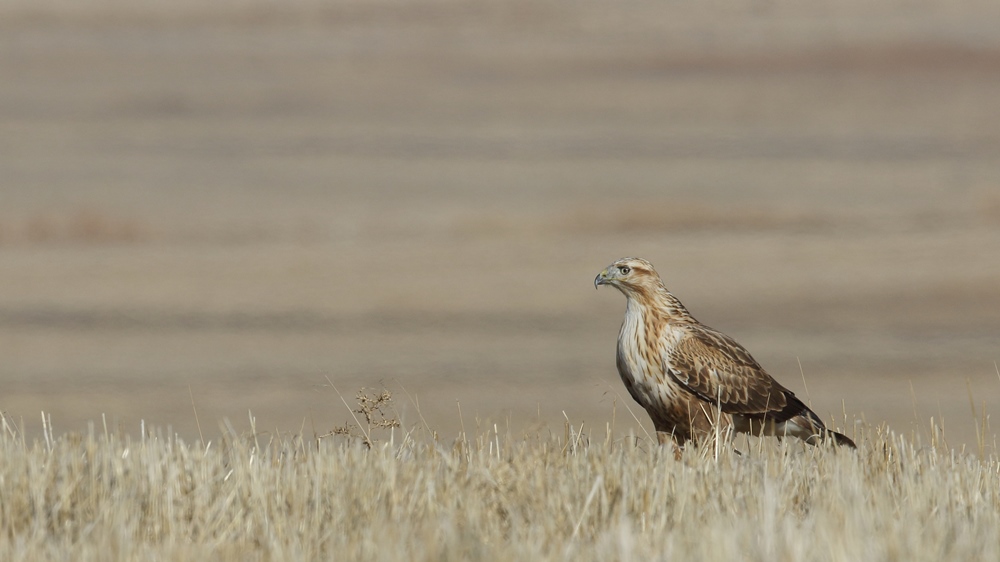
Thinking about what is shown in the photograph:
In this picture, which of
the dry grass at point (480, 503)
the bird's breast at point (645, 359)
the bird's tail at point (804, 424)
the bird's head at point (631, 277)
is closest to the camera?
the dry grass at point (480, 503)

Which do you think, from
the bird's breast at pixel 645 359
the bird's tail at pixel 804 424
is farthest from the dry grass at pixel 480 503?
the bird's tail at pixel 804 424

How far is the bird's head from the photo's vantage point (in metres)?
7.21

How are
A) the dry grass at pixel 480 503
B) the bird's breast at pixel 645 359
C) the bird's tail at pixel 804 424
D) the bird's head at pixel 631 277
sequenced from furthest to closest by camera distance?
the bird's tail at pixel 804 424, the bird's head at pixel 631 277, the bird's breast at pixel 645 359, the dry grass at pixel 480 503

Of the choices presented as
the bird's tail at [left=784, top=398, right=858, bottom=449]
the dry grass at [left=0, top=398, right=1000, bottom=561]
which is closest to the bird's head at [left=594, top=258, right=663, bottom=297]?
the bird's tail at [left=784, top=398, right=858, bottom=449]

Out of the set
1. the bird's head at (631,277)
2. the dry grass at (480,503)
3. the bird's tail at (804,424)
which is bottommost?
the dry grass at (480,503)

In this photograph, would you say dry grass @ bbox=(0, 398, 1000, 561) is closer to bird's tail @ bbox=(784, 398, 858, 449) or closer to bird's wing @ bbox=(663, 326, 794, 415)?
bird's wing @ bbox=(663, 326, 794, 415)

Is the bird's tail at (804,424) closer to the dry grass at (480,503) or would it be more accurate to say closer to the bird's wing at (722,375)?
the bird's wing at (722,375)

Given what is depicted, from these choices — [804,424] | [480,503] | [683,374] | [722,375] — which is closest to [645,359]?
[683,374]

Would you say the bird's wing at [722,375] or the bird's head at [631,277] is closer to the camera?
the bird's wing at [722,375]

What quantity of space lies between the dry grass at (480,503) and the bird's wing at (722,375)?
124 cm

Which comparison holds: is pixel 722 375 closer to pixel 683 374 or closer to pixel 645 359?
pixel 683 374

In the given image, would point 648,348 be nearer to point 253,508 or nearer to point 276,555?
point 253,508

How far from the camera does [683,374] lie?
694 centimetres

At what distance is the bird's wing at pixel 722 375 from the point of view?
698 cm
